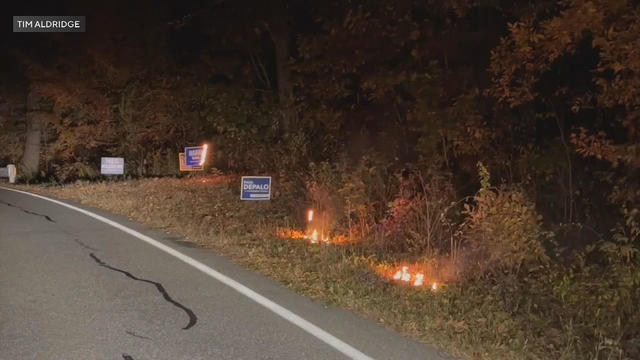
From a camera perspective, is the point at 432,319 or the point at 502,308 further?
the point at 502,308

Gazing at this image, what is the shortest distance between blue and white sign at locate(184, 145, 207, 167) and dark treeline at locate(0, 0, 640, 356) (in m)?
2.24

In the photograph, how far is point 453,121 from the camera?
1195 cm

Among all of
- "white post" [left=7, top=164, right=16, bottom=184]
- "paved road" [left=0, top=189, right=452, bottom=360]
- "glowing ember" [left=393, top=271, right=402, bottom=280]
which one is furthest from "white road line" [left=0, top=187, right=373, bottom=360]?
"white post" [left=7, top=164, right=16, bottom=184]

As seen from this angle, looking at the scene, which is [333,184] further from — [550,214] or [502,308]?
[502,308]

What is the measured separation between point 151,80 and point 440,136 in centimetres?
1982

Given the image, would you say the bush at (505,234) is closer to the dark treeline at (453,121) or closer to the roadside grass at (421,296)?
the dark treeline at (453,121)

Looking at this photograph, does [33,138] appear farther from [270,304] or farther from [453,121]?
[270,304]

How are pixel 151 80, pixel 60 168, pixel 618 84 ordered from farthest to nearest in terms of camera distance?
pixel 60 168
pixel 151 80
pixel 618 84

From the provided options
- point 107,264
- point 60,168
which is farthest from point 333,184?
point 60,168

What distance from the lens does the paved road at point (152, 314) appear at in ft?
19.1

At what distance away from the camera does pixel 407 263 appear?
9672 mm

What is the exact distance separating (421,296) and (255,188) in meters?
5.89

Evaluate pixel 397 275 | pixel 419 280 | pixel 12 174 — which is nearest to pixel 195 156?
pixel 397 275

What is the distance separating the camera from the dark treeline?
9000mm
